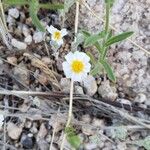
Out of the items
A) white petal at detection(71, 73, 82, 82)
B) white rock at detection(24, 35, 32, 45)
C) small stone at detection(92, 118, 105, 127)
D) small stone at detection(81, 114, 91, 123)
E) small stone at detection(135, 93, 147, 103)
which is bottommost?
small stone at detection(92, 118, 105, 127)

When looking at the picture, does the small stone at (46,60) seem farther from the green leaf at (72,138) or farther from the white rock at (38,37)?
the green leaf at (72,138)

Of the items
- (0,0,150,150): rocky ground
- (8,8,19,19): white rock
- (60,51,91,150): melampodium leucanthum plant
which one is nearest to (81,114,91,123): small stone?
(0,0,150,150): rocky ground

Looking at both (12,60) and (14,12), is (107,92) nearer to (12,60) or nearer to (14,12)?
(12,60)

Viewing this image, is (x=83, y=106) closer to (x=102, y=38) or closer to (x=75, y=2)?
(x=102, y=38)

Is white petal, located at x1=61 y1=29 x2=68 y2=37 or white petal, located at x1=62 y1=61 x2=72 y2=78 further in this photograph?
white petal, located at x1=61 y1=29 x2=68 y2=37

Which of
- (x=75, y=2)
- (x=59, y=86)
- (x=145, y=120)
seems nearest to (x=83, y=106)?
(x=59, y=86)

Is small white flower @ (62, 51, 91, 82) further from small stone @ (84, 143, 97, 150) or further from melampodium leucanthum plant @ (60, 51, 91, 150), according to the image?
small stone @ (84, 143, 97, 150)

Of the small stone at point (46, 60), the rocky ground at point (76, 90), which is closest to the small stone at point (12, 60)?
the rocky ground at point (76, 90)
